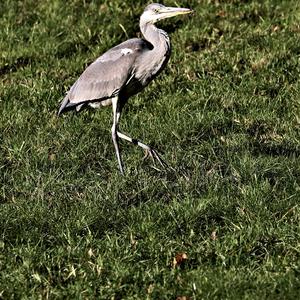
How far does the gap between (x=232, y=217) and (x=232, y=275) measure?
Result: 839mm

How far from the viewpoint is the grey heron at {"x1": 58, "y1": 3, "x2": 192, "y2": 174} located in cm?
722

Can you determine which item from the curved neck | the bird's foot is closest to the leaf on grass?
the bird's foot

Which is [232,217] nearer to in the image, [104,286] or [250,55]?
[104,286]

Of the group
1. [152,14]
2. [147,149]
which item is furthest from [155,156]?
[152,14]

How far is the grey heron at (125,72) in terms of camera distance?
23.7 feet

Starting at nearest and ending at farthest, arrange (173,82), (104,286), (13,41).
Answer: (104,286) → (173,82) → (13,41)

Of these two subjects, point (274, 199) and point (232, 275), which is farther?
point (274, 199)

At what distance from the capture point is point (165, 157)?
7.21 m

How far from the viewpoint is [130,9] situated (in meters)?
10.8

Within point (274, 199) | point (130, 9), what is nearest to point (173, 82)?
point (130, 9)

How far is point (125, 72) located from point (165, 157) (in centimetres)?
75

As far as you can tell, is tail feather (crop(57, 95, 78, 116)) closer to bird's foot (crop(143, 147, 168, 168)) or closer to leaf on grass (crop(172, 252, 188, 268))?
bird's foot (crop(143, 147, 168, 168))

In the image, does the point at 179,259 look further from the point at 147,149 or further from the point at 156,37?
the point at 156,37

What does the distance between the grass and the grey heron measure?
0.36m
